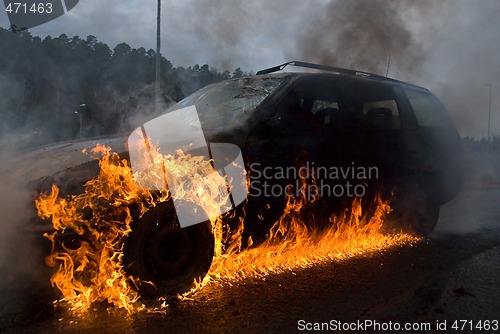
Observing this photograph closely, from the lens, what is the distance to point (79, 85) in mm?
20891

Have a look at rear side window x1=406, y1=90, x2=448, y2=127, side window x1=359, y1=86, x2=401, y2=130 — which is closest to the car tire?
rear side window x1=406, y1=90, x2=448, y2=127

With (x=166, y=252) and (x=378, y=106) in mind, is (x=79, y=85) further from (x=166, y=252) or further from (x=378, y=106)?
(x=166, y=252)

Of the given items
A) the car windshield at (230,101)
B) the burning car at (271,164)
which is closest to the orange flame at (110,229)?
the burning car at (271,164)

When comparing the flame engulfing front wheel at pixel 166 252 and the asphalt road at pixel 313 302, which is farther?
the flame engulfing front wheel at pixel 166 252

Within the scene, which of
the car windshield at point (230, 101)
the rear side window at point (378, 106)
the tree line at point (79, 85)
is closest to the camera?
the car windshield at point (230, 101)

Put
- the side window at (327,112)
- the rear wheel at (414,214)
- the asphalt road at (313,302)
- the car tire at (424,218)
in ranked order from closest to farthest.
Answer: the asphalt road at (313,302) < the side window at (327,112) < the rear wheel at (414,214) < the car tire at (424,218)

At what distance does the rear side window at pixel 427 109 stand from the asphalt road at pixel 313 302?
72.6 inches

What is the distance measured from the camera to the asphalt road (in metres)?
2.35

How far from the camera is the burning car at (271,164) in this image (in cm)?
264

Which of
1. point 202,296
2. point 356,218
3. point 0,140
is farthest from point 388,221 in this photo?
point 0,140

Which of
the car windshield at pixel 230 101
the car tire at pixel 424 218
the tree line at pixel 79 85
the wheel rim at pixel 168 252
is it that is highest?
the tree line at pixel 79 85

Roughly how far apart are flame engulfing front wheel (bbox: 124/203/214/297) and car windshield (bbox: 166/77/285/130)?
0.92 m

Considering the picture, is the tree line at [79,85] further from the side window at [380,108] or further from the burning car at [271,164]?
the side window at [380,108]

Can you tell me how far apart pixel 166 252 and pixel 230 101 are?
A: 5.38 ft
